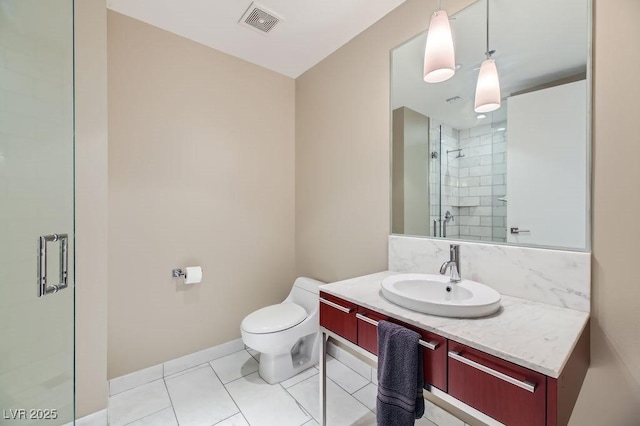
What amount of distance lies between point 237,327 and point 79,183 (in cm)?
156

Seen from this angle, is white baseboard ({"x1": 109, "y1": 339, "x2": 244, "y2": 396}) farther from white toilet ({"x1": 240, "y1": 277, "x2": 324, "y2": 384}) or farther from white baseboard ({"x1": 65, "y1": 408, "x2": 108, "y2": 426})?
white toilet ({"x1": 240, "y1": 277, "x2": 324, "y2": 384})

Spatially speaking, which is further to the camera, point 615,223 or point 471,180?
point 471,180

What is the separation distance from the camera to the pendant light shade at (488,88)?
132cm

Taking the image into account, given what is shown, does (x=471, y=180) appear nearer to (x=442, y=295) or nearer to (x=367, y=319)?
(x=442, y=295)

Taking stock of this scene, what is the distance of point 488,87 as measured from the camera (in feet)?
4.42

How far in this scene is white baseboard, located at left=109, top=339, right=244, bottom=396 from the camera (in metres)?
1.82

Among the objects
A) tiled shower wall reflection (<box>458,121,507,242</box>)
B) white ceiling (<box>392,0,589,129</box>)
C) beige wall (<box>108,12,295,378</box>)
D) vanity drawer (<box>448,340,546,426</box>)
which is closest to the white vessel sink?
vanity drawer (<box>448,340,546,426</box>)

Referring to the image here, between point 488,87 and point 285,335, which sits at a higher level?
point 488,87

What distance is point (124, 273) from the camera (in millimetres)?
1837

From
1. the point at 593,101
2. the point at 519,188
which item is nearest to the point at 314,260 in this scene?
the point at 519,188
